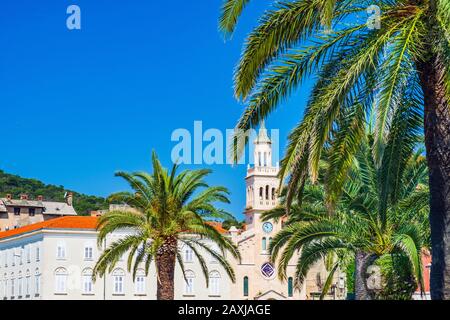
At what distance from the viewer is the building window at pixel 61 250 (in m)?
103

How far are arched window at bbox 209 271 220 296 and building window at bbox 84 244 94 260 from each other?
1401 centimetres

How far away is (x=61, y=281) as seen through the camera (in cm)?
10194

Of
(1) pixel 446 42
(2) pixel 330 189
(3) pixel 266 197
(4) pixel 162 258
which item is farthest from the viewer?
(3) pixel 266 197

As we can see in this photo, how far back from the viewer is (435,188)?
1948cm

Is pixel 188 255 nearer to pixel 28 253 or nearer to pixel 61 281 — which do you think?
pixel 61 281

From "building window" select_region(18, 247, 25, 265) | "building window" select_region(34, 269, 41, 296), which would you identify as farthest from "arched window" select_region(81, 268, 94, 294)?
"building window" select_region(18, 247, 25, 265)

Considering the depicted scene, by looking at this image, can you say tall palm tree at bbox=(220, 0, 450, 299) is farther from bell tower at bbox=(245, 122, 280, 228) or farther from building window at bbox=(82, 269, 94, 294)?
bell tower at bbox=(245, 122, 280, 228)

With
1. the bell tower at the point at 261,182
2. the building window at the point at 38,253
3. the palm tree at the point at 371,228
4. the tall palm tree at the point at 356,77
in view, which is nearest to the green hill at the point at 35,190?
the bell tower at the point at 261,182

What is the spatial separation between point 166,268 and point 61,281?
198 feet

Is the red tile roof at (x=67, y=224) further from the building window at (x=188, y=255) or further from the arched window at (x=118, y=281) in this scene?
the arched window at (x=118, y=281)

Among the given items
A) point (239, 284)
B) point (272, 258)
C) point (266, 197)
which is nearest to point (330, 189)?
point (272, 258)
